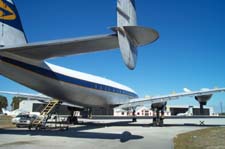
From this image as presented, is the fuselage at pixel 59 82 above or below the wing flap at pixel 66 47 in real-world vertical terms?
below

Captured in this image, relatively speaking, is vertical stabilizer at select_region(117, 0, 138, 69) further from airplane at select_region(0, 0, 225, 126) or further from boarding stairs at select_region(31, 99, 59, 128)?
boarding stairs at select_region(31, 99, 59, 128)

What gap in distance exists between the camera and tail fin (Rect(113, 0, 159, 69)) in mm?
10234

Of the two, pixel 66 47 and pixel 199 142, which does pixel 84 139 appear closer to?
pixel 66 47

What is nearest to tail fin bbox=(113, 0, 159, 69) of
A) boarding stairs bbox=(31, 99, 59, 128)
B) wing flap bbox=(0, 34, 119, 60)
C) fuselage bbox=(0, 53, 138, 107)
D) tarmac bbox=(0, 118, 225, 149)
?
wing flap bbox=(0, 34, 119, 60)

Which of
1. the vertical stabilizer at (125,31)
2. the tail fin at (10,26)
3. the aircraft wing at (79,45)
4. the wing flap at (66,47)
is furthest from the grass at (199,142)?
the tail fin at (10,26)

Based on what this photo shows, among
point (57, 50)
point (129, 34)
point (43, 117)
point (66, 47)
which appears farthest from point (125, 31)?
point (43, 117)

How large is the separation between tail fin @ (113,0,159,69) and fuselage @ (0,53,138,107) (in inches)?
237

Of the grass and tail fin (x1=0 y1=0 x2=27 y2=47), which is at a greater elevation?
tail fin (x1=0 y1=0 x2=27 y2=47)

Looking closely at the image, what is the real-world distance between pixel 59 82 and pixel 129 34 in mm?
8038

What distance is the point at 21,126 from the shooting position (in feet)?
73.6

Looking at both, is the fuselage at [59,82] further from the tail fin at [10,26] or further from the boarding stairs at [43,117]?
the boarding stairs at [43,117]

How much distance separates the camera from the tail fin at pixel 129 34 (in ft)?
33.6

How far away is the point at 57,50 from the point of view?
1209cm

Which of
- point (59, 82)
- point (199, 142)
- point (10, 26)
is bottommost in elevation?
point (199, 142)
